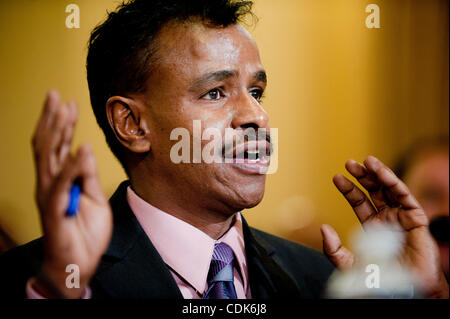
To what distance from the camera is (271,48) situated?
138 cm

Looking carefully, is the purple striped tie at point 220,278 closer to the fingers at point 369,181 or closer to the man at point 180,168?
the man at point 180,168

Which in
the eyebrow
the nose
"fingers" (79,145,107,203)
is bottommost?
"fingers" (79,145,107,203)

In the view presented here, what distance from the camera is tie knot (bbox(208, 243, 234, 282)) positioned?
1117mm

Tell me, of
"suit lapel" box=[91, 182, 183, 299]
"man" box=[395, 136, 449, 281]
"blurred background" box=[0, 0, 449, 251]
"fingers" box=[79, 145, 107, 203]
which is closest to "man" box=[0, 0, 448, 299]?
"suit lapel" box=[91, 182, 183, 299]

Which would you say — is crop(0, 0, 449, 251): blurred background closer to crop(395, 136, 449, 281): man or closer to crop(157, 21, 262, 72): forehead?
crop(395, 136, 449, 281): man

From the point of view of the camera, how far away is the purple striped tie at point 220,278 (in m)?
1.11

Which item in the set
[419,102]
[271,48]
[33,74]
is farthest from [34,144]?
[419,102]

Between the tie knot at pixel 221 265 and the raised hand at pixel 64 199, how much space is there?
32cm

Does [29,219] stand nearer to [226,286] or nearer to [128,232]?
[128,232]

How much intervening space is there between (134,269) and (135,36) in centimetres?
54

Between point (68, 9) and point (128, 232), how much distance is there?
1.96 feet

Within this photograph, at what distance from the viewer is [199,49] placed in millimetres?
1083

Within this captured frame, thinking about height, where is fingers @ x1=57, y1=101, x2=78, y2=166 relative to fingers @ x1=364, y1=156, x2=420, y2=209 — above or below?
above

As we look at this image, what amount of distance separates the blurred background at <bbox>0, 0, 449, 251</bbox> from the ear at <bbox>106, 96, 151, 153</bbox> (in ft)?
0.51
